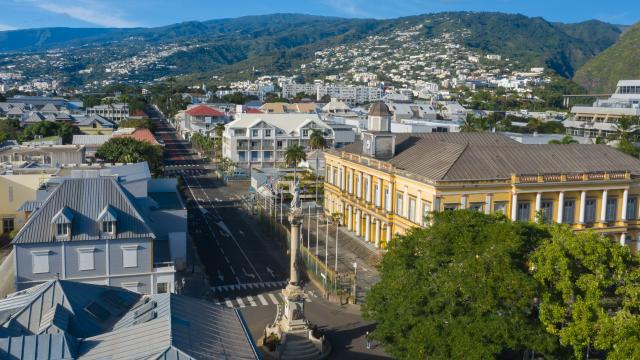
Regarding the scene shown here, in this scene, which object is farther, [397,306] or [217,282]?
[217,282]

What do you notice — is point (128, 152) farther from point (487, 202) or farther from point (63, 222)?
point (487, 202)

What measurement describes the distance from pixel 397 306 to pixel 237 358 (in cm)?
954

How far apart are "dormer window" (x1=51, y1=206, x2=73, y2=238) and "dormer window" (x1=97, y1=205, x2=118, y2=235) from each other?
5.92 feet

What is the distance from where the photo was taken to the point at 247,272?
48719 mm

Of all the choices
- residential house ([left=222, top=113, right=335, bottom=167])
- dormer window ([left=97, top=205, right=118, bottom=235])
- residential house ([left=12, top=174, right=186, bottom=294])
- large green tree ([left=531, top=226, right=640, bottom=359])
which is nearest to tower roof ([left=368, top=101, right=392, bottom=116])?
residential house ([left=12, top=174, right=186, bottom=294])

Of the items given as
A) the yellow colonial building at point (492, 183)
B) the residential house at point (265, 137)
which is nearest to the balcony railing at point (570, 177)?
the yellow colonial building at point (492, 183)

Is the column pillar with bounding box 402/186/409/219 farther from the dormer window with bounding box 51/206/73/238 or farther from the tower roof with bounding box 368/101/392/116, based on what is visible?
the dormer window with bounding box 51/206/73/238

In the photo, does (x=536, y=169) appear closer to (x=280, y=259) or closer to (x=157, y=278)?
(x=280, y=259)

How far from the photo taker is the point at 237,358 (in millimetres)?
20172

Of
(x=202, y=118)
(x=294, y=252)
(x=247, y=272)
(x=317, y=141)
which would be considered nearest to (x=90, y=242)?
(x=294, y=252)

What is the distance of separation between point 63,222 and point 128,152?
3924cm

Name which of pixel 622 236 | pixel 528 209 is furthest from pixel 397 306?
pixel 622 236

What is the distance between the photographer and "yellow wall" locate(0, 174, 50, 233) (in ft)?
185

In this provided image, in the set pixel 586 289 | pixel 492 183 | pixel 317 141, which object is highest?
pixel 492 183
